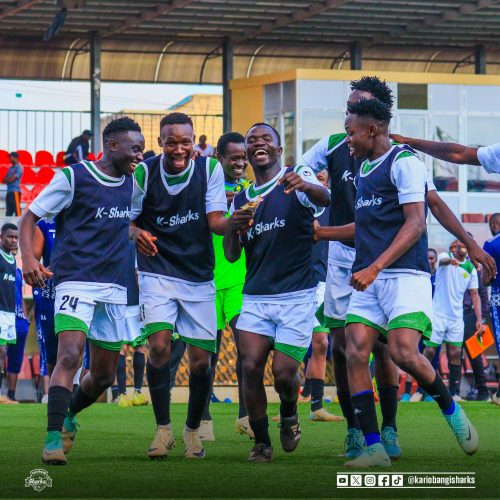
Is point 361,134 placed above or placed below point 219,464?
above

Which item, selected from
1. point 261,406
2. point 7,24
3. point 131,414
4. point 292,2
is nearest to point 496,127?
point 292,2

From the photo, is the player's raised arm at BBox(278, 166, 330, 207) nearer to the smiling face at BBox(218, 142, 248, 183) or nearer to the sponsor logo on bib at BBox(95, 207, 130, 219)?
the sponsor logo on bib at BBox(95, 207, 130, 219)

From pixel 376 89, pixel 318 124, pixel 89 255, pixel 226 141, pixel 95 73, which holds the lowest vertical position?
pixel 89 255

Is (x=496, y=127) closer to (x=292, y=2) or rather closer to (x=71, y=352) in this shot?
(x=292, y=2)

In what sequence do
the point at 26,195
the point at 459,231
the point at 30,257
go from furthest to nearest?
1. the point at 26,195
2. the point at 459,231
3. the point at 30,257

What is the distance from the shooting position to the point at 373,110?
8.41m

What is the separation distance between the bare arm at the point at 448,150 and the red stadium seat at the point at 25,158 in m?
24.9


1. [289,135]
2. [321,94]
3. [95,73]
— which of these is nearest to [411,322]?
[289,135]

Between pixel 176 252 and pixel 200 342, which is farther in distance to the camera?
pixel 200 342

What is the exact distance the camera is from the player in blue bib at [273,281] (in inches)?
344

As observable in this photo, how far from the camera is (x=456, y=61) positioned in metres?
42.5

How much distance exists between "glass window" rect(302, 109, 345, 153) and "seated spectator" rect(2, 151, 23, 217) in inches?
345

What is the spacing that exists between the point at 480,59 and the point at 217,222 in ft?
111

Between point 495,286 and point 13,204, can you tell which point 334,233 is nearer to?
point 495,286
